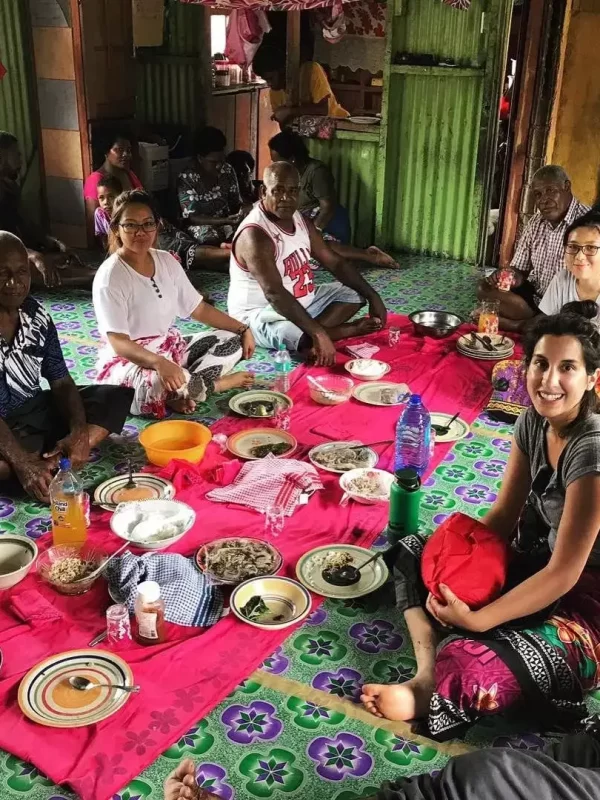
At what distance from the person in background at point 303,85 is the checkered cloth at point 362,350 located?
Answer: 3423mm

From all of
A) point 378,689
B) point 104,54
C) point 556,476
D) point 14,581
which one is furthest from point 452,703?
point 104,54

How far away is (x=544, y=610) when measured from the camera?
2400mm

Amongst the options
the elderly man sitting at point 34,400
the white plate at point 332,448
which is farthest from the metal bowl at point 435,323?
the elderly man sitting at point 34,400

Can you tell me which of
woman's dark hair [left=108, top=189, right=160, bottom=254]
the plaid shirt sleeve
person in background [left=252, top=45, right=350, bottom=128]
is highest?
person in background [left=252, top=45, right=350, bottom=128]

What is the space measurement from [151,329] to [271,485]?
1226 millimetres

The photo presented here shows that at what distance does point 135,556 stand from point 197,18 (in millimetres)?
6849

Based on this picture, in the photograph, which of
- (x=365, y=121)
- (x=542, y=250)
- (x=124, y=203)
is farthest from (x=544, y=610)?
(x=365, y=121)

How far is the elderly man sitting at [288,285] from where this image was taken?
182 inches

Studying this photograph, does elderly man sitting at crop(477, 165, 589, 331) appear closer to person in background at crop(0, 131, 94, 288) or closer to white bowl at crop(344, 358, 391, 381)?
white bowl at crop(344, 358, 391, 381)

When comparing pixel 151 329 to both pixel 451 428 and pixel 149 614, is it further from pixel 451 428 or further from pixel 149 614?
pixel 149 614

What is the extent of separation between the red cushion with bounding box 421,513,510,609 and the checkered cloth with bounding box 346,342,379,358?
7.92ft

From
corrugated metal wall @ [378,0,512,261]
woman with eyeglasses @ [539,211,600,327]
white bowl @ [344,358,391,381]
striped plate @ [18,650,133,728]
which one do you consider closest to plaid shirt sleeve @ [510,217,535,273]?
woman with eyeglasses @ [539,211,600,327]

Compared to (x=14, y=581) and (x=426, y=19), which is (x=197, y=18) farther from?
(x=14, y=581)

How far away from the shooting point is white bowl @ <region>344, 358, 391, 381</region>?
4512 millimetres
